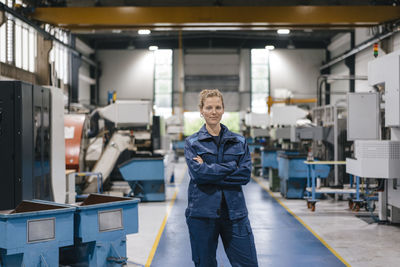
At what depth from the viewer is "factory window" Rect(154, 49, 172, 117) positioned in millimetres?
21578

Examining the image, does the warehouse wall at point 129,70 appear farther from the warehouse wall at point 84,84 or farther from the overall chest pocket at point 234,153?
the overall chest pocket at point 234,153

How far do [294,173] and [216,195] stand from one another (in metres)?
6.01

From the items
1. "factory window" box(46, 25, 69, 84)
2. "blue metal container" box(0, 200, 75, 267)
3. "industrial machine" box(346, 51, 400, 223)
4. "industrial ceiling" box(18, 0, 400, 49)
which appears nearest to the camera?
"blue metal container" box(0, 200, 75, 267)

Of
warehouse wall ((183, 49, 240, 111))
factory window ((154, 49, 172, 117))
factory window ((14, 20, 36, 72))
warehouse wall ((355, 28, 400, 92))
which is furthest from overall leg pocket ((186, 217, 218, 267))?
factory window ((154, 49, 172, 117))

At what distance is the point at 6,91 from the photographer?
4.43 metres

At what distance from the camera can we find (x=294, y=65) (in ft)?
70.3

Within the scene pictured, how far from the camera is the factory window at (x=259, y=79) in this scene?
21.5 meters

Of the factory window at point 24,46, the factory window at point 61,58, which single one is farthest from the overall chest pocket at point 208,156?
the factory window at point 61,58

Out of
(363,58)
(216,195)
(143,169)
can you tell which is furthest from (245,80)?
(216,195)

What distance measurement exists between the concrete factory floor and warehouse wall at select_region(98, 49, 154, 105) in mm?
13921

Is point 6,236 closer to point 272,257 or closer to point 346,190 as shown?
point 272,257

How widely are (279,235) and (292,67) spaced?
16686mm

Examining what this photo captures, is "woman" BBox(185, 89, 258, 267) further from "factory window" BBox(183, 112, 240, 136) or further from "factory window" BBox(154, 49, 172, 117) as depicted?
"factory window" BBox(154, 49, 172, 117)

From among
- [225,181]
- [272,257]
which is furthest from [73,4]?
[225,181]
